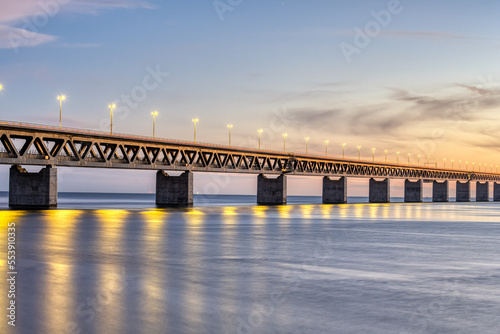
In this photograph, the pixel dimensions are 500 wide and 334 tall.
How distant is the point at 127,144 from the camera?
3620 inches

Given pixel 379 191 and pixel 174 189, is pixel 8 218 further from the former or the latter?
pixel 379 191

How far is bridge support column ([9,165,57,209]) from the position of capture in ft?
251

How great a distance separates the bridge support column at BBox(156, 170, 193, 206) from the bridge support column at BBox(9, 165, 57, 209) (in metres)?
30.7

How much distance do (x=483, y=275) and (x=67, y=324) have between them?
49.1ft

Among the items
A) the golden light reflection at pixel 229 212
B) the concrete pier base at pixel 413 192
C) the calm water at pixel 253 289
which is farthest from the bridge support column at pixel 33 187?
the concrete pier base at pixel 413 192

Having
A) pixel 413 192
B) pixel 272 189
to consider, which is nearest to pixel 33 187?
pixel 272 189

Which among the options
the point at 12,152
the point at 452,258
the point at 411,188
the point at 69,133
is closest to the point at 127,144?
the point at 69,133

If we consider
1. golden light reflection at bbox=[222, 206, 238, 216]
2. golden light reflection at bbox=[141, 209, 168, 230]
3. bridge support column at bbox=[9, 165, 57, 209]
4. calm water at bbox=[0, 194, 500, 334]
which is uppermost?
bridge support column at bbox=[9, 165, 57, 209]

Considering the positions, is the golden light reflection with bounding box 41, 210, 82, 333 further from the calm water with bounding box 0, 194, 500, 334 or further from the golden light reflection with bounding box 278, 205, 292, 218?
the golden light reflection with bounding box 278, 205, 292, 218

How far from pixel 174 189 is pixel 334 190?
60.9m

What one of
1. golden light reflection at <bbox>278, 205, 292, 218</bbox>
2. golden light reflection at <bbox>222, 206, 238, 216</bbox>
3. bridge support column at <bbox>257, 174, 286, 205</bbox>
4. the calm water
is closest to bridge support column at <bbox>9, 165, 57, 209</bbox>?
golden light reflection at <bbox>222, 206, 238, 216</bbox>

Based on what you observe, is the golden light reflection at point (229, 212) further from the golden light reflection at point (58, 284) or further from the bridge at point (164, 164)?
the golden light reflection at point (58, 284)

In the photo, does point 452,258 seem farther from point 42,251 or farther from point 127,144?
point 127,144

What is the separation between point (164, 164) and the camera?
101m
